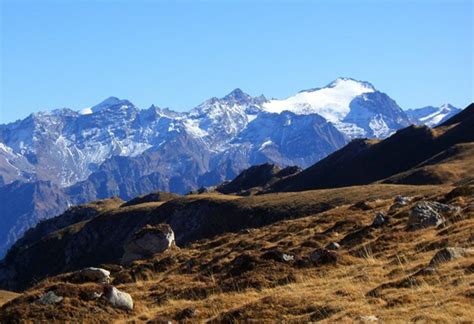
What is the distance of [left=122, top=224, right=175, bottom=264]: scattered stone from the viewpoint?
5406 cm

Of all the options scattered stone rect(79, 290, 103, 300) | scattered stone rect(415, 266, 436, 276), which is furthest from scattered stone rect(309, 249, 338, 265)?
scattered stone rect(79, 290, 103, 300)

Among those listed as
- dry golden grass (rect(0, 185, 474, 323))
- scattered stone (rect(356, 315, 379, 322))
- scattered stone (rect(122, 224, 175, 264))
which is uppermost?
scattered stone (rect(122, 224, 175, 264))

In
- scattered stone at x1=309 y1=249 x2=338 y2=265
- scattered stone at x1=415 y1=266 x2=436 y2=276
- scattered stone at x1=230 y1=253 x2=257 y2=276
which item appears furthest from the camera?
scattered stone at x1=230 y1=253 x2=257 y2=276

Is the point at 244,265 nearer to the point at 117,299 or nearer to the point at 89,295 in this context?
the point at 117,299

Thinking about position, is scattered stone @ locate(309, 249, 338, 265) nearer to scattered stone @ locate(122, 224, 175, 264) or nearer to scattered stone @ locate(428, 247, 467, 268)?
scattered stone @ locate(428, 247, 467, 268)

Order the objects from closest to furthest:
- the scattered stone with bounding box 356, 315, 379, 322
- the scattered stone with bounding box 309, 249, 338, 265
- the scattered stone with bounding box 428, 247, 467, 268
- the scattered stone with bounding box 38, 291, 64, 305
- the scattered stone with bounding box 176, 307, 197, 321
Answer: the scattered stone with bounding box 356, 315, 379, 322 < the scattered stone with bounding box 176, 307, 197, 321 < the scattered stone with bounding box 428, 247, 467, 268 < the scattered stone with bounding box 38, 291, 64, 305 < the scattered stone with bounding box 309, 249, 338, 265

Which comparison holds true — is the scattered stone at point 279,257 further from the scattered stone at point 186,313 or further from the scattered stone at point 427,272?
the scattered stone at point 427,272

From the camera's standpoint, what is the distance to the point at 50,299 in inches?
1029

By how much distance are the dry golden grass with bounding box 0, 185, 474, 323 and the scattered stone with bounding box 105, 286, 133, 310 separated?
405 mm

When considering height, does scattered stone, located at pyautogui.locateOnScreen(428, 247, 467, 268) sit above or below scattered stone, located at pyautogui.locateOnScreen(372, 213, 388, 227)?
below

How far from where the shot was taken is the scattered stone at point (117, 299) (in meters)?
26.2

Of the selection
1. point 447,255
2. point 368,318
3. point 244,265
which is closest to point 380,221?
point 244,265

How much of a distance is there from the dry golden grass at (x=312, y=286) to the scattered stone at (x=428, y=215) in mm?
590

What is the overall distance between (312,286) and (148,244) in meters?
30.5
